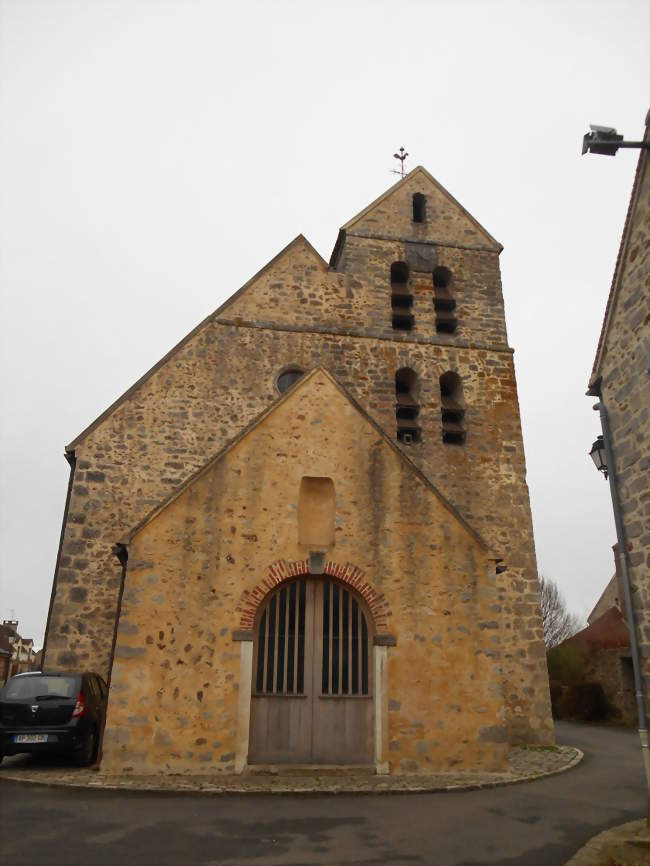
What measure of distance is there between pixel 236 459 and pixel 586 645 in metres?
18.1

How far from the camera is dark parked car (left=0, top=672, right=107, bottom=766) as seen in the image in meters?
9.46

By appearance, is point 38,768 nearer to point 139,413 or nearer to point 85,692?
point 85,692

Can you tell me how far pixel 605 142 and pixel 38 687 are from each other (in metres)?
10.5

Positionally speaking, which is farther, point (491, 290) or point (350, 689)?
point (491, 290)

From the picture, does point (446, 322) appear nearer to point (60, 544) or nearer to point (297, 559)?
point (297, 559)

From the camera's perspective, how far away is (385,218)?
59.9 ft

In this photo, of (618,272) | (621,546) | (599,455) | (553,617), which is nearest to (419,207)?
(618,272)

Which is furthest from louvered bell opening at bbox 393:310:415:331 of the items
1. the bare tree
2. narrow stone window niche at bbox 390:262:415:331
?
the bare tree

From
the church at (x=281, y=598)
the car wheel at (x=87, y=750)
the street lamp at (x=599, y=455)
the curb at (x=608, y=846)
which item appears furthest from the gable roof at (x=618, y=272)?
the car wheel at (x=87, y=750)

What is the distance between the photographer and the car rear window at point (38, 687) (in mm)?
9773

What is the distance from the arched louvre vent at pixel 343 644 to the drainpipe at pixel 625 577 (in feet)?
12.8

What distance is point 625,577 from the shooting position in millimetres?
7746

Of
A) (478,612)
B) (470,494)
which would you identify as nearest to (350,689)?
(478,612)

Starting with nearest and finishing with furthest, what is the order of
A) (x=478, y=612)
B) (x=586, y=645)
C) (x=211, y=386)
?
(x=478, y=612) → (x=211, y=386) → (x=586, y=645)
